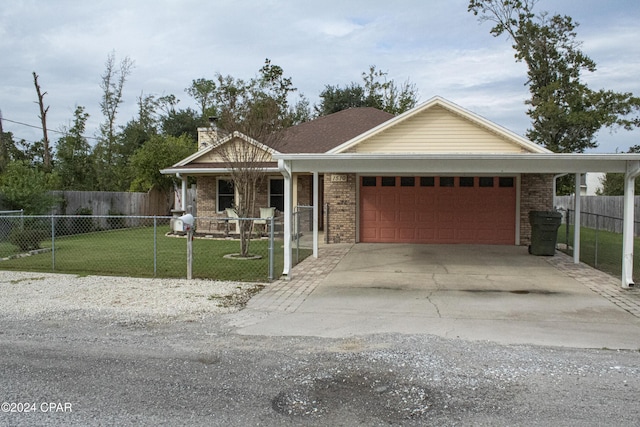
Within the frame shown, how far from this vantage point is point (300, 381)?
5.13 meters

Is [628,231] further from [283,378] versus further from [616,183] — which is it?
[616,183]

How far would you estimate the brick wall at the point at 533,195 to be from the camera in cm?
1656

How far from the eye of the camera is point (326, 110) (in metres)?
40.3

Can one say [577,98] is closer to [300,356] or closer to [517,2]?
[517,2]

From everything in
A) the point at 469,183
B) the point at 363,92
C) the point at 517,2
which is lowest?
the point at 469,183

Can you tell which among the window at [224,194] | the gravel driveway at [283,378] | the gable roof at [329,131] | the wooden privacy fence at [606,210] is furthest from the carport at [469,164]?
the wooden privacy fence at [606,210]

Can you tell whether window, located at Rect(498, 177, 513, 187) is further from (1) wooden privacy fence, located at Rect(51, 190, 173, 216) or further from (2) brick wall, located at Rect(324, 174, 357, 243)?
(1) wooden privacy fence, located at Rect(51, 190, 173, 216)

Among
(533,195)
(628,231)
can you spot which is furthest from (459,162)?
(533,195)

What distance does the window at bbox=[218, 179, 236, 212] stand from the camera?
20859 mm

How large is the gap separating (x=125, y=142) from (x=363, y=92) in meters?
19.8

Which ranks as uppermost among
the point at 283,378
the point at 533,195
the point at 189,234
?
the point at 533,195

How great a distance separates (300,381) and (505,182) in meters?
13.5

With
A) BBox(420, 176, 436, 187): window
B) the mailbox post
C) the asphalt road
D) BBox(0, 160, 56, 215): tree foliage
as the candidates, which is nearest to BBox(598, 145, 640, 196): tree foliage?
BBox(420, 176, 436, 187): window

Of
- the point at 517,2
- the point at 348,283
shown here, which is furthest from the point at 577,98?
the point at 348,283
